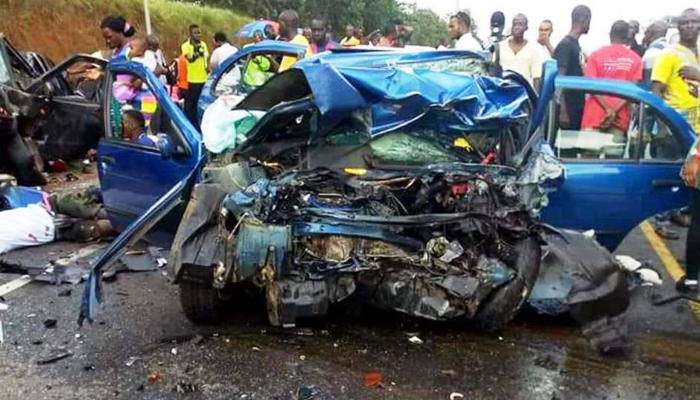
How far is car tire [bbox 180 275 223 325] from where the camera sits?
4.40m

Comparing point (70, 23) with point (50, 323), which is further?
point (70, 23)

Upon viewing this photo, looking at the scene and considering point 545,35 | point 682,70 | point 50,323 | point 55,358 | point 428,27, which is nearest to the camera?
point 55,358

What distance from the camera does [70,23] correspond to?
62.4 feet

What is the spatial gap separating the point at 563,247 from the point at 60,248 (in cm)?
435

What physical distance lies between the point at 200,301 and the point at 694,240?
3.35 meters

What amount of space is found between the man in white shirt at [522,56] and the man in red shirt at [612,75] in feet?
1.61

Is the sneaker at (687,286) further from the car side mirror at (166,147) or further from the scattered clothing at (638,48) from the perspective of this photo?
the scattered clothing at (638,48)

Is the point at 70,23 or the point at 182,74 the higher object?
the point at 70,23

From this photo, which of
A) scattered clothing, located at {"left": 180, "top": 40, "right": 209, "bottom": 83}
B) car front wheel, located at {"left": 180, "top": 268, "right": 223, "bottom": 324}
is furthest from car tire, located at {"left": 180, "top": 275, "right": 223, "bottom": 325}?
scattered clothing, located at {"left": 180, "top": 40, "right": 209, "bottom": 83}

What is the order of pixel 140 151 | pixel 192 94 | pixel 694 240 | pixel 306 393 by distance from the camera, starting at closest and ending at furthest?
1. pixel 306 393
2. pixel 694 240
3. pixel 140 151
4. pixel 192 94

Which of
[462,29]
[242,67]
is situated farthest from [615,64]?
[242,67]

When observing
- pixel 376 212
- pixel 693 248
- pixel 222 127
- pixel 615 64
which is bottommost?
pixel 693 248

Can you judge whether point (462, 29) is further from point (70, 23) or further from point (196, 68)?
point (70, 23)

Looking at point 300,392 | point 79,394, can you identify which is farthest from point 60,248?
point 300,392
